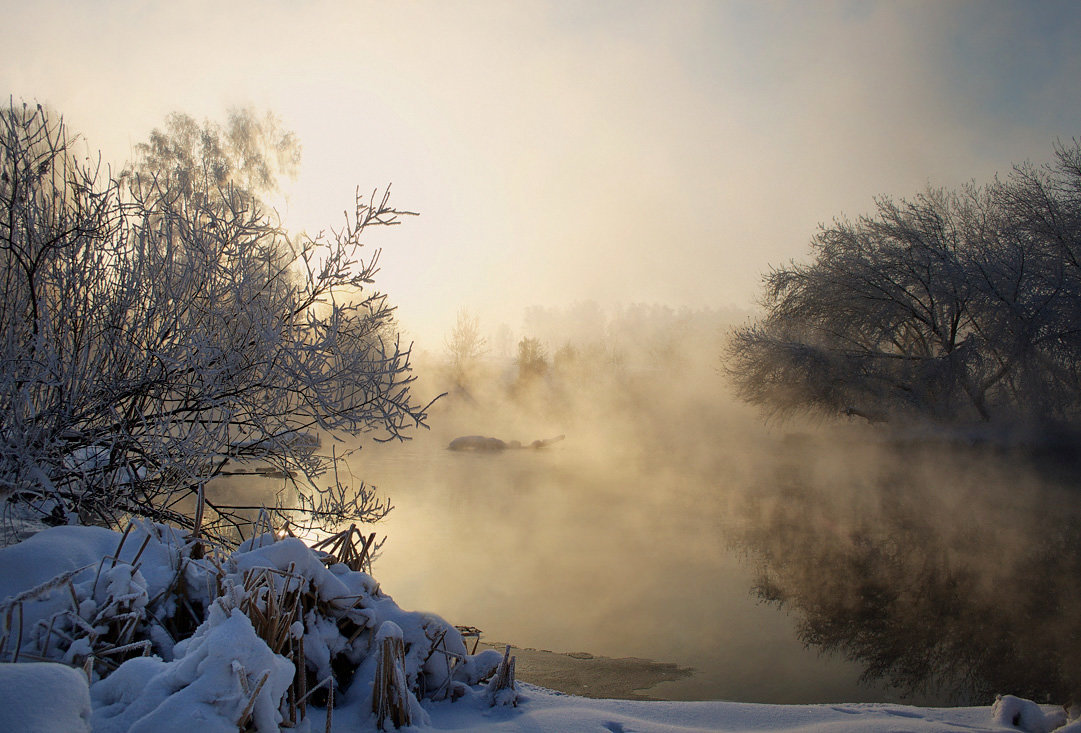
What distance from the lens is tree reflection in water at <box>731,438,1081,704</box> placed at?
616cm

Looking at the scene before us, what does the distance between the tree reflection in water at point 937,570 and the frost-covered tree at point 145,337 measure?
5.71 metres

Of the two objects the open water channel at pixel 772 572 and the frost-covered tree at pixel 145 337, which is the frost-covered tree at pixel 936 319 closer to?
the open water channel at pixel 772 572

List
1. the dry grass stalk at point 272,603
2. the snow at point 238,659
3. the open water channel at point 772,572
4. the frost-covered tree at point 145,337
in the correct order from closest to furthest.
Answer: the snow at point 238,659
the dry grass stalk at point 272,603
the frost-covered tree at point 145,337
the open water channel at point 772,572

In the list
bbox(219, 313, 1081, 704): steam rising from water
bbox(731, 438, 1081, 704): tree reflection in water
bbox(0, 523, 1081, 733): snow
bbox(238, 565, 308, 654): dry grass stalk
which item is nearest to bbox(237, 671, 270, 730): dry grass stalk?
bbox(0, 523, 1081, 733): snow

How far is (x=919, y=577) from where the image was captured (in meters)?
8.91

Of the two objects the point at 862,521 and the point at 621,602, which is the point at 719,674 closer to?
the point at 621,602

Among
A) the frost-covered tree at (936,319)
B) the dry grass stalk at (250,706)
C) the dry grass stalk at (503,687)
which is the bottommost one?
the dry grass stalk at (503,687)

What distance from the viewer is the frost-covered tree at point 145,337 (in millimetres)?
3908

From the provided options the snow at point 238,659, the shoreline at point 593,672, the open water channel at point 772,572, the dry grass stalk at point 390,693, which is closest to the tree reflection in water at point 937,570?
the open water channel at point 772,572

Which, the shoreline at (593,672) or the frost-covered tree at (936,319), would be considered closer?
the shoreline at (593,672)

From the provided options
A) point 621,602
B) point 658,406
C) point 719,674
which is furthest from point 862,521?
point 658,406

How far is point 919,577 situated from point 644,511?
532 cm

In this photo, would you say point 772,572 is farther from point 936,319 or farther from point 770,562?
point 936,319

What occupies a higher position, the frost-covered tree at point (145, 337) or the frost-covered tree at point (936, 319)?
the frost-covered tree at point (936, 319)
